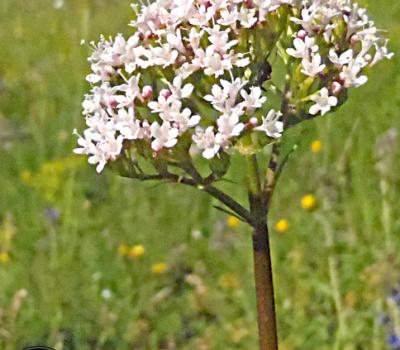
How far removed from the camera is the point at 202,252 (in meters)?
3.45

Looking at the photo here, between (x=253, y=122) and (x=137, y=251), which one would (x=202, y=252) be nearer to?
(x=137, y=251)

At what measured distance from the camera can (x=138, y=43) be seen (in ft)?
5.06

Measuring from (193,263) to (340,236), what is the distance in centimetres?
50

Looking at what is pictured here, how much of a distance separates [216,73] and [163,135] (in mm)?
117

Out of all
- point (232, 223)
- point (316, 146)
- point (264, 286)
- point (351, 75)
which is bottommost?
point (264, 286)

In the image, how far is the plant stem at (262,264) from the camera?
1.45 meters

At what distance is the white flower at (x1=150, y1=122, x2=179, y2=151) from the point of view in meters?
1.42

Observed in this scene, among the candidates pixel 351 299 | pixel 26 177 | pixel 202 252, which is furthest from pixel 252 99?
pixel 26 177

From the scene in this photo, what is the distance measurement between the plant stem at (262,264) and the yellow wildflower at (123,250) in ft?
6.34

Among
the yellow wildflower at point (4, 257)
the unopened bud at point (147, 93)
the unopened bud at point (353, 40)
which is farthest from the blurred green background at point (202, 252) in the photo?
the unopened bud at point (147, 93)

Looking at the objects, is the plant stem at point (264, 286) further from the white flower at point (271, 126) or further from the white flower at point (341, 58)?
the white flower at point (341, 58)

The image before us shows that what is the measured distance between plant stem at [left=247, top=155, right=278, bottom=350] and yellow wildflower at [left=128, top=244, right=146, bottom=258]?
1.92 metres

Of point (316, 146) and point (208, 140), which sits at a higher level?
point (316, 146)

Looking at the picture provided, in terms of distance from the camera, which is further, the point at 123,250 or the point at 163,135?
the point at 123,250
